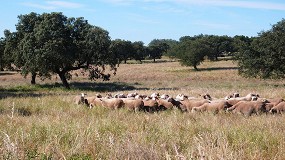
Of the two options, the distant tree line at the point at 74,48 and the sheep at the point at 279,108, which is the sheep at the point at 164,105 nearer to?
the sheep at the point at 279,108

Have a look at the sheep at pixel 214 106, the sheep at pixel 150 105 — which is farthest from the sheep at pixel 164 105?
the sheep at pixel 214 106

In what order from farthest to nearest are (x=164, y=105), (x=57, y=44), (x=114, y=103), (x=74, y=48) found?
(x=74, y=48), (x=57, y=44), (x=114, y=103), (x=164, y=105)

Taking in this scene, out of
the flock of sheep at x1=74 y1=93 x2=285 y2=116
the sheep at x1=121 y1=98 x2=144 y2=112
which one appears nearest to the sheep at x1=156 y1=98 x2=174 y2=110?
the flock of sheep at x1=74 y1=93 x2=285 y2=116

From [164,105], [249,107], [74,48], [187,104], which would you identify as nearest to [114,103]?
[164,105]

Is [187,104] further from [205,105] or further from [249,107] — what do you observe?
[249,107]

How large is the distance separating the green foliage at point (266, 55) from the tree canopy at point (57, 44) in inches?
575

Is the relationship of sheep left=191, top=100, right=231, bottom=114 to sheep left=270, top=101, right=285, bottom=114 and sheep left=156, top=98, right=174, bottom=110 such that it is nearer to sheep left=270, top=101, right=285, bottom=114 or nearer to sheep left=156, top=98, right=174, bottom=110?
sheep left=156, top=98, right=174, bottom=110

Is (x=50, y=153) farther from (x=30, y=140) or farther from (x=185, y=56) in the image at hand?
(x=185, y=56)

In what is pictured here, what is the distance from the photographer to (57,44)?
112 ft

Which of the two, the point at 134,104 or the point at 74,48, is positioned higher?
the point at 74,48

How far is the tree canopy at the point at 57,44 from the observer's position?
34.3 m

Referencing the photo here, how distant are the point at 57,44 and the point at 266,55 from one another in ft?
70.3

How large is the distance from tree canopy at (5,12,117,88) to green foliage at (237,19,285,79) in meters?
14.6

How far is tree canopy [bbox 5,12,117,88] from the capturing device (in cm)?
3431
